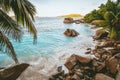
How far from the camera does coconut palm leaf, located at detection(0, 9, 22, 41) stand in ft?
17.0

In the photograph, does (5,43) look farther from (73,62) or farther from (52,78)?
(73,62)

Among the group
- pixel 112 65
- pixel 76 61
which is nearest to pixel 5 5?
pixel 112 65

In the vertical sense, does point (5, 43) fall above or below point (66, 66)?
above

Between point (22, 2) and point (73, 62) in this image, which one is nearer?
point (22, 2)

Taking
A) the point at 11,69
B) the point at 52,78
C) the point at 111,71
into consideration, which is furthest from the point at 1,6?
the point at 111,71

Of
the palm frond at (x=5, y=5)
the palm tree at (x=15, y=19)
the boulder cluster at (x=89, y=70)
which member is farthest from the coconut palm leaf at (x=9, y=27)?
the boulder cluster at (x=89, y=70)

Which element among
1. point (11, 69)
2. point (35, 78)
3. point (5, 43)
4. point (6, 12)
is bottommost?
point (35, 78)

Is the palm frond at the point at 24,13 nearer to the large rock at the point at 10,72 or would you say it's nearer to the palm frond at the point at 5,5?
the palm frond at the point at 5,5

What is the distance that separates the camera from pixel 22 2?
14.1ft

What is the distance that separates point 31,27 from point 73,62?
19.9 feet

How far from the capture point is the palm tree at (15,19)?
14.1ft

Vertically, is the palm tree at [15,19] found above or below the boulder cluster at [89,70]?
above

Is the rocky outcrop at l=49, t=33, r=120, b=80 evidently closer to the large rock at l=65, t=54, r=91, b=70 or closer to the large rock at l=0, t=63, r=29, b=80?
the large rock at l=65, t=54, r=91, b=70

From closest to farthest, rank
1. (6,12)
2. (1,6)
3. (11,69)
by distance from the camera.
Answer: (1,6) < (6,12) < (11,69)
